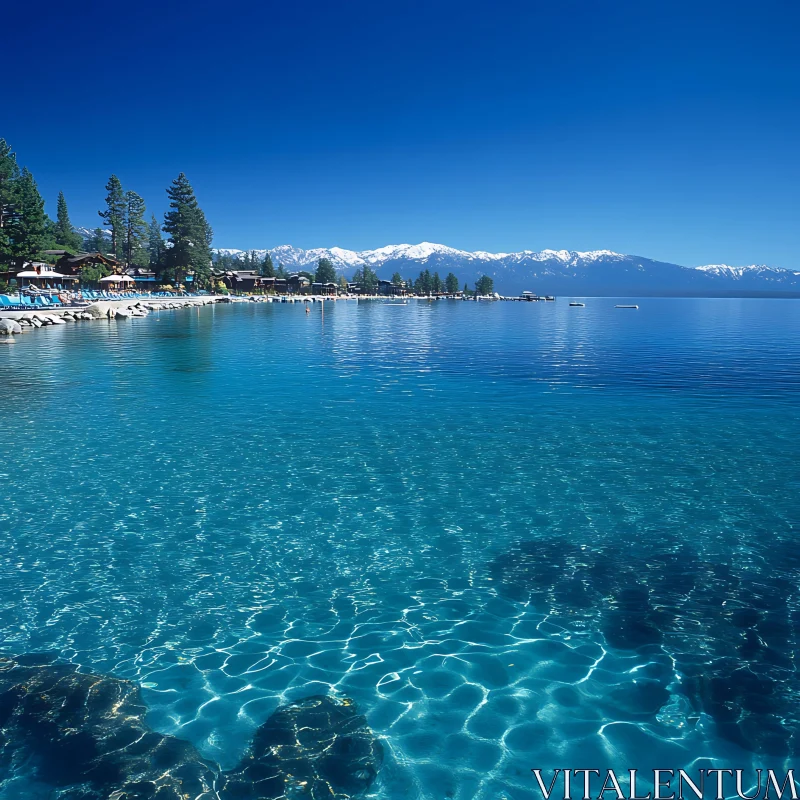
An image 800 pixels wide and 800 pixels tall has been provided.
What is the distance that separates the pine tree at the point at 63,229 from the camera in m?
120

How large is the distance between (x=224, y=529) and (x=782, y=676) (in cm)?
951

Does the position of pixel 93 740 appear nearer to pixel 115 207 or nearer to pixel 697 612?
pixel 697 612

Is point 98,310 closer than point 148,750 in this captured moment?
No

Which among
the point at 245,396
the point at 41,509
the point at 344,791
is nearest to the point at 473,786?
the point at 344,791

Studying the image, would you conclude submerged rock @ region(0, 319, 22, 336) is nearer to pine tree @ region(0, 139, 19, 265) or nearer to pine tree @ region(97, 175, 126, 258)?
pine tree @ region(0, 139, 19, 265)

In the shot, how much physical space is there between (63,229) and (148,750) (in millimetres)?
150099

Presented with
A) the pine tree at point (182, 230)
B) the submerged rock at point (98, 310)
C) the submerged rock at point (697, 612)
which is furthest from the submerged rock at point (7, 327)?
the pine tree at point (182, 230)

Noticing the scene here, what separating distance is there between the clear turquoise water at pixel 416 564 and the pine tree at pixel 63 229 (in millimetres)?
115906

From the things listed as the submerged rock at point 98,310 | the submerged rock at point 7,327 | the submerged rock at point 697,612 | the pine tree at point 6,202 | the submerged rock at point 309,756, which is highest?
the pine tree at point 6,202

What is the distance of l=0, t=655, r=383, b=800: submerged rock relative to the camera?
5.59 meters

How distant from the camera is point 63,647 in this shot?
7.81m

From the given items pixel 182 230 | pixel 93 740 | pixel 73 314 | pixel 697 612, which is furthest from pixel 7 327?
pixel 182 230

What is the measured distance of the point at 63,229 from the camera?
425ft

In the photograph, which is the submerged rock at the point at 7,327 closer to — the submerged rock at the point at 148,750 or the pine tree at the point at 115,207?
the submerged rock at the point at 148,750
